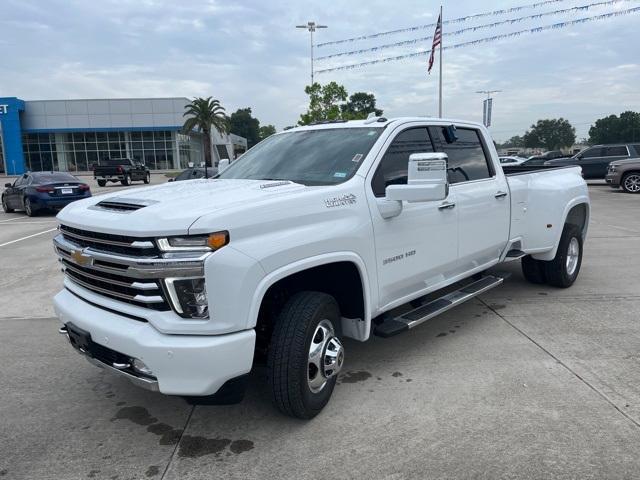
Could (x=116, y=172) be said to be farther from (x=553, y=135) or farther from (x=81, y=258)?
(x=553, y=135)

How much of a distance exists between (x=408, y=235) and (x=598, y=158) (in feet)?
70.2

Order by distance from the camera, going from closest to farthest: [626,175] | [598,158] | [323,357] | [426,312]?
[323,357] → [426,312] → [626,175] → [598,158]

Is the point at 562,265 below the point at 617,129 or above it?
below

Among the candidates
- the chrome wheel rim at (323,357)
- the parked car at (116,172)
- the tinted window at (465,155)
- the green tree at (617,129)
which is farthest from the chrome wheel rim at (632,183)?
the green tree at (617,129)

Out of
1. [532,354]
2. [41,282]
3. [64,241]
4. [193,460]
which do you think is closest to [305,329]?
[193,460]

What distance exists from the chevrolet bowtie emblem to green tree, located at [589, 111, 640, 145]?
3724 inches

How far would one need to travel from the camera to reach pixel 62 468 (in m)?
2.92

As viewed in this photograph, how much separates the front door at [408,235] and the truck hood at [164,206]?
2.17 ft

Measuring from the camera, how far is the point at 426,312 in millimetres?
4180

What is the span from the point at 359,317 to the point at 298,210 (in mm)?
952

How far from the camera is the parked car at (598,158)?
851 inches

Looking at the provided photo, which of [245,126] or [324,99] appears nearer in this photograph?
[324,99]

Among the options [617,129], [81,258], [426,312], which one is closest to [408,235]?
[426,312]

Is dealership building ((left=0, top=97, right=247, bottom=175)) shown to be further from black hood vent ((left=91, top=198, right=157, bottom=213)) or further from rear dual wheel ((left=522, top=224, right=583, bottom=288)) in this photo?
black hood vent ((left=91, top=198, right=157, bottom=213))
